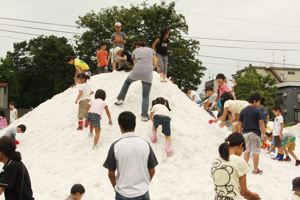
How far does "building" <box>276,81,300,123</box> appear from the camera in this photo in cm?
5291

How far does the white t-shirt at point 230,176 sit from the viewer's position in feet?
11.6

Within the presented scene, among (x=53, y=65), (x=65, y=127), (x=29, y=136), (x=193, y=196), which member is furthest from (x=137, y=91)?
(x=53, y=65)

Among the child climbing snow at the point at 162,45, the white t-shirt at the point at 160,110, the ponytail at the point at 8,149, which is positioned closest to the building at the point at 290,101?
the child climbing snow at the point at 162,45

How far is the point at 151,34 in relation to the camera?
3372cm

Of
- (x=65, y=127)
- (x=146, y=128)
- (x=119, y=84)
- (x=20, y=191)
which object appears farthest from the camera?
(x=119, y=84)

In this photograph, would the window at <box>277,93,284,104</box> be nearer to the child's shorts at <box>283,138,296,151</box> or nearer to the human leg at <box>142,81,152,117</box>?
the child's shorts at <box>283,138,296,151</box>

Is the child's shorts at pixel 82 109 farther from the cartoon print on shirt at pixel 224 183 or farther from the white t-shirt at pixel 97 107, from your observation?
the cartoon print on shirt at pixel 224 183

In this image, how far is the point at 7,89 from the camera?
4950cm

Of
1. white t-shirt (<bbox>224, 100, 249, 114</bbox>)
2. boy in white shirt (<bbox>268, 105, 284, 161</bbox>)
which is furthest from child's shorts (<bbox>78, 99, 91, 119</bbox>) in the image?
boy in white shirt (<bbox>268, 105, 284, 161</bbox>)

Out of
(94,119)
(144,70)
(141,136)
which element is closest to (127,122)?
(94,119)

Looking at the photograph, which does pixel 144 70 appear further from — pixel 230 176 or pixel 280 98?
pixel 280 98

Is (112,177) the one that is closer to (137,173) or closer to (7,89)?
(137,173)

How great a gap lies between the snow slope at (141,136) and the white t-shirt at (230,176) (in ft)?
7.74

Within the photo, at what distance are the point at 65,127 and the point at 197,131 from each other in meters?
4.27
